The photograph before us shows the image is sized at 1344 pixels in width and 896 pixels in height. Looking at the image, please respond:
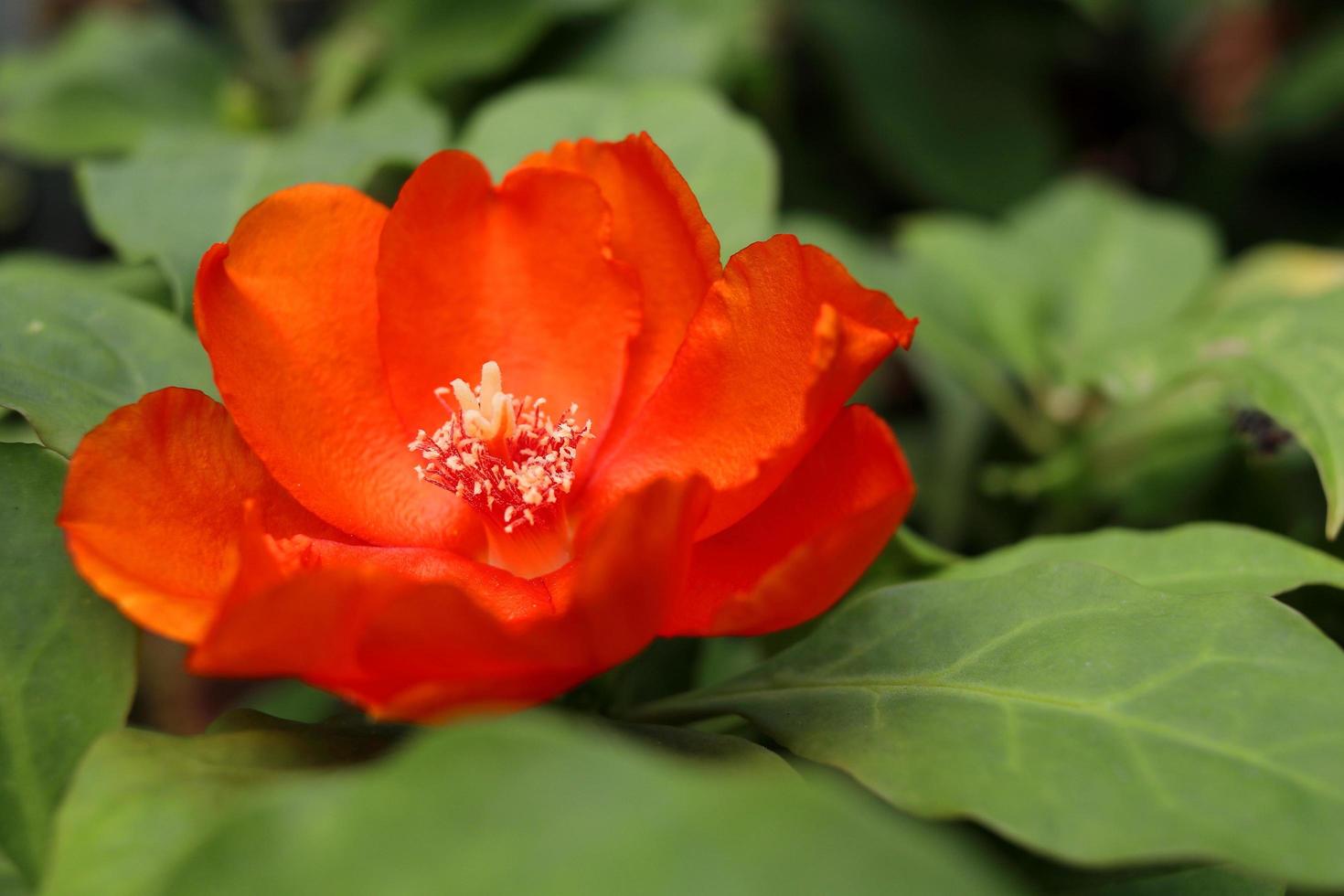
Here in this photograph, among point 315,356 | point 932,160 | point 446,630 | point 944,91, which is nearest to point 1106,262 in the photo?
point 932,160

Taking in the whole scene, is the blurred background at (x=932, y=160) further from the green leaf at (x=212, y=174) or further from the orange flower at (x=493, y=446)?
the orange flower at (x=493, y=446)

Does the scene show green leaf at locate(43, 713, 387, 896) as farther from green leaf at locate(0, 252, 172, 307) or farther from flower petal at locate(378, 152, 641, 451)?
green leaf at locate(0, 252, 172, 307)

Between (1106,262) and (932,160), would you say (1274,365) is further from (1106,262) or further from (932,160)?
(932,160)

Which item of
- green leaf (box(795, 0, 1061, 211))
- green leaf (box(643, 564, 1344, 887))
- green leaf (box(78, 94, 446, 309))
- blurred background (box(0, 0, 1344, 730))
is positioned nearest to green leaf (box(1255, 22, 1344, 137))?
blurred background (box(0, 0, 1344, 730))

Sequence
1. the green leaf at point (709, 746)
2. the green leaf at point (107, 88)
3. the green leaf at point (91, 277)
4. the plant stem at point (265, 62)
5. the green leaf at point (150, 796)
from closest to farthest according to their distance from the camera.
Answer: the green leaf at point (150, 796)
the green leaf at point (709, 746)
the green leaf at point (91, 277)
the green leaf at point (107, 88)
the plant stem at point (265, 62)

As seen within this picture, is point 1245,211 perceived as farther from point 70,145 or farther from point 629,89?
point 70,145

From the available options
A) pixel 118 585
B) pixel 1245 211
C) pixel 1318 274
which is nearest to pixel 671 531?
pixel 118 585

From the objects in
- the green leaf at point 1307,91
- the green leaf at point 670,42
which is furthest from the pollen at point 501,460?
the green leaf at point 1307,91
